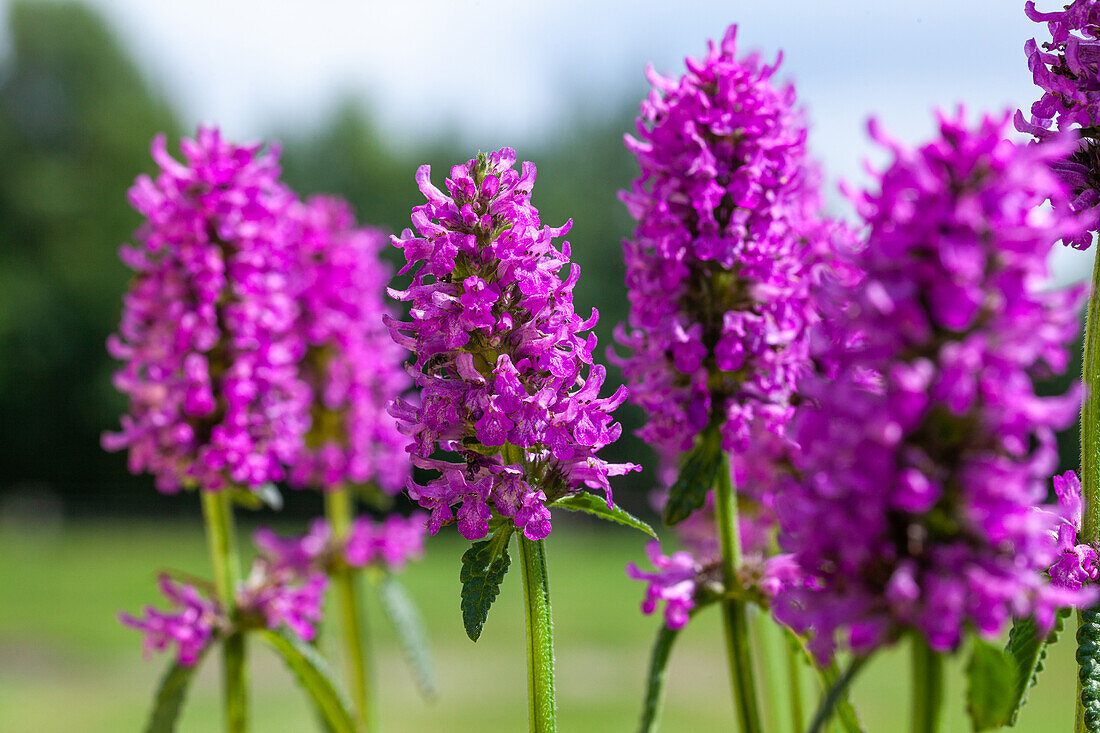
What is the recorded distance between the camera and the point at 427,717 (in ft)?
52.7

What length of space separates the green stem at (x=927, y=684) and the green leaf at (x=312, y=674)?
97.6 inches

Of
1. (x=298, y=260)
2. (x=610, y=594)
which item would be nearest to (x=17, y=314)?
(x=610, y=594)

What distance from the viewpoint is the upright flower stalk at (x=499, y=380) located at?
241 centimetres

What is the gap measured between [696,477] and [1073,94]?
1345 millimetres

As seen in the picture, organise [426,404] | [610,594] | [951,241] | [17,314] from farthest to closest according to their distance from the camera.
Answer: [17,314] < [610,594] < [426,404] < [951,241]

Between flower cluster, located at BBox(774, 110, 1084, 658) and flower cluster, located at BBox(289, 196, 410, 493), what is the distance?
3.69 metres

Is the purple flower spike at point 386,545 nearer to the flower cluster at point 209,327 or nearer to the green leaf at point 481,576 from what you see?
the flower cluster at point 209,327

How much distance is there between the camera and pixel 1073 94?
9.29 ft

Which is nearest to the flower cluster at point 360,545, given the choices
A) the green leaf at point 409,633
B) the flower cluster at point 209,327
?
the green leaf at point 409,633

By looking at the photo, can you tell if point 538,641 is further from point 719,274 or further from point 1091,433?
point 1091,433

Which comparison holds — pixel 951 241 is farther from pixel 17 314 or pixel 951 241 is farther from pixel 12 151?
pixel 12 151

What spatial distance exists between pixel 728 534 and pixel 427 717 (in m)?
14.0

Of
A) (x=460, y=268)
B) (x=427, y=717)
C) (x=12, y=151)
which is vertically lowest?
(x=427, y=717)

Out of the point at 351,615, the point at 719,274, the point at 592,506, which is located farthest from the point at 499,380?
the point at 351,615
